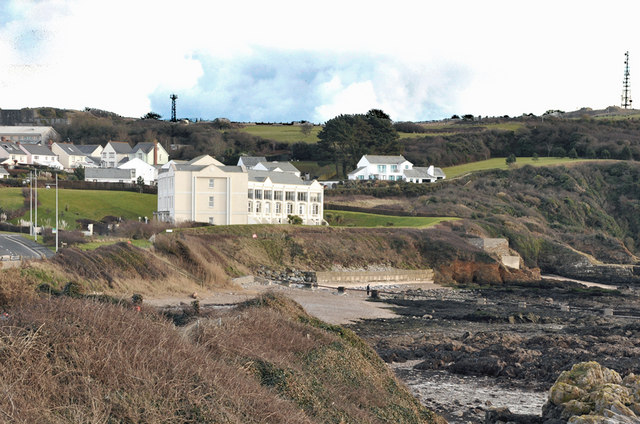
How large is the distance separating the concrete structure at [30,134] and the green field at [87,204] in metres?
67.3

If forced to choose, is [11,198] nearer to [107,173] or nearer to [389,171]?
[107,173]

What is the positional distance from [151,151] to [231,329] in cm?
10265

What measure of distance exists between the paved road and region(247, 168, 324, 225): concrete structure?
2384cm

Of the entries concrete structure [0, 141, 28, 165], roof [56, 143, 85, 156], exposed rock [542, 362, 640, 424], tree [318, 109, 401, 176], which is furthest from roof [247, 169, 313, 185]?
roof [56, 143, 85, 156]

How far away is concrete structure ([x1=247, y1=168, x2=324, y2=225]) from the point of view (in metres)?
69.6

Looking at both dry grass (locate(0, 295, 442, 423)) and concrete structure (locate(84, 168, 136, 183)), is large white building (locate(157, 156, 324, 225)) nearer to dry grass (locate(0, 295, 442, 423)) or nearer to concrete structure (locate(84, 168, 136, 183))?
concrete structure (locate(84, 168, 136, 183))

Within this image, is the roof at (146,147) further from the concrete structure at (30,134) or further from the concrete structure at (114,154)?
the concrete structure at (30,134)

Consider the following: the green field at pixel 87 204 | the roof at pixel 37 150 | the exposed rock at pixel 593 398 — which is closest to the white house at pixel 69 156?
the roof at pixel 37 150

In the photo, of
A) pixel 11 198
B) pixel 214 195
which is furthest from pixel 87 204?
pixel 214 195

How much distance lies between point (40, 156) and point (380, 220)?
205 feet

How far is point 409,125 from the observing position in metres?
150

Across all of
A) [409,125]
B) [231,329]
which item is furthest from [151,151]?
[231,329]

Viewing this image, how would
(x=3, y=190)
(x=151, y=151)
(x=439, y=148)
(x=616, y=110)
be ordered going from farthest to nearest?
(x=616, y=110), (x=439, y=148), (x=151, y=151), (x=3, y=190)

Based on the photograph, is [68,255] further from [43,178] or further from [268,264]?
[43,178]
